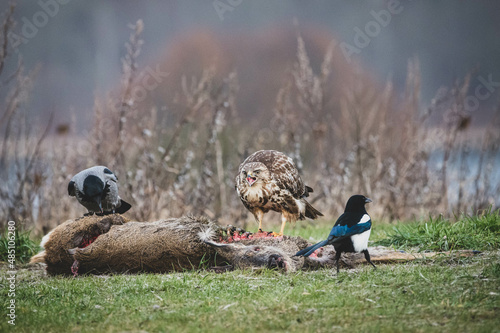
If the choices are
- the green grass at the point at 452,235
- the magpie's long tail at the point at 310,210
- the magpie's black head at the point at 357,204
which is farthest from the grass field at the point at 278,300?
the magpie's long tail at the point at 310,210

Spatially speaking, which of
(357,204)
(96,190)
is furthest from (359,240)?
(96,190)

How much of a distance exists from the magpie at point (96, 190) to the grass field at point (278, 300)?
942 millimetres

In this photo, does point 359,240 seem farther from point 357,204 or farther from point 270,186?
A: point 270,186

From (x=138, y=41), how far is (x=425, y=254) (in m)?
5.13

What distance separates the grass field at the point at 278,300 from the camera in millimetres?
3303

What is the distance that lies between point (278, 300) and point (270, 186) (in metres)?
2.03

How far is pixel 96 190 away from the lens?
5379 mm

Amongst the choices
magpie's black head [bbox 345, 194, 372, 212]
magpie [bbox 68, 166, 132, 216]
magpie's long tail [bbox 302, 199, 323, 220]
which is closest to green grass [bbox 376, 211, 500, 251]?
magpie's long tail [bbox 302, 199, 323, 220]

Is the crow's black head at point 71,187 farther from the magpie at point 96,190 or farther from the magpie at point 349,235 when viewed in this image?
the magpie at point 349,235

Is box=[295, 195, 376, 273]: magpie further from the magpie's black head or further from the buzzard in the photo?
the buzzard

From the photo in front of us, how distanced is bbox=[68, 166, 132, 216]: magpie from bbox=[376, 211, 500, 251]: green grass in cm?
325

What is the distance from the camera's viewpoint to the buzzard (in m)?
5.64

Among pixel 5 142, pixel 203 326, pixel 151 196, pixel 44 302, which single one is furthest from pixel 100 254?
pixel 5 142

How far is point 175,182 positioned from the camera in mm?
8367
